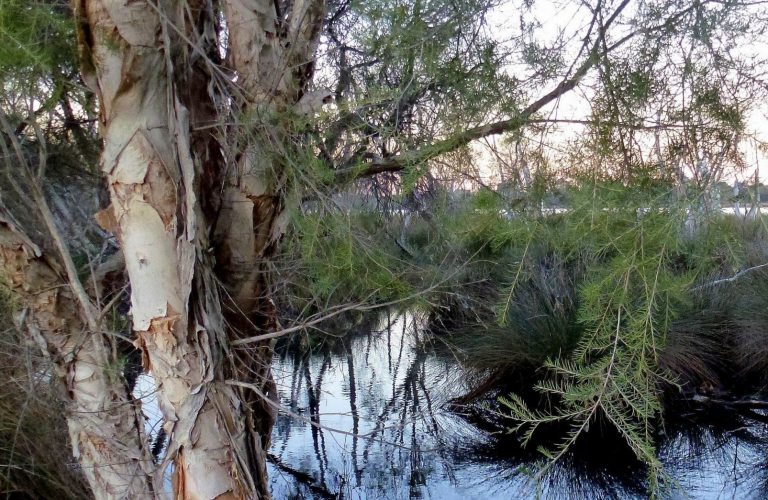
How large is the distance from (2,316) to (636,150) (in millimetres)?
2056

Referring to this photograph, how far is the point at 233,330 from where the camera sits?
186 cm

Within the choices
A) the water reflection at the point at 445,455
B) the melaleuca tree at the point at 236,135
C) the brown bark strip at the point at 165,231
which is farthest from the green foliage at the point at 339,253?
the water reflection at the point at 445,455

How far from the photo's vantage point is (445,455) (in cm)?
379

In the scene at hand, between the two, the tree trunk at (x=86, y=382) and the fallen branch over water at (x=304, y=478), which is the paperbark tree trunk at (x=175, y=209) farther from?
the fallen branch over water at (x=304, y=478)

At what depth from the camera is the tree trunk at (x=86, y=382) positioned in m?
1.92

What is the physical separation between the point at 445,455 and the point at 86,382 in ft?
7.44

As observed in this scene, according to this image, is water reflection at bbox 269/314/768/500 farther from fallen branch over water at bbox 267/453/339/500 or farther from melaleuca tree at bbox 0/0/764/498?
melaleuca tree at bbox 0/0/764/498

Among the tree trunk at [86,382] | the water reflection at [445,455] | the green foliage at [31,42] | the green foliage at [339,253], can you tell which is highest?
the green foliage at [31,42]

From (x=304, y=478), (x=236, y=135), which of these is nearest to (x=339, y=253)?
(x=236, y=135)

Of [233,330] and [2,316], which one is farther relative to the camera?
[2,316]

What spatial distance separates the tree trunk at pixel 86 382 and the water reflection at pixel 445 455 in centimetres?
99

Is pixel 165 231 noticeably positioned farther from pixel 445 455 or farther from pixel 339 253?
pixel 445 455

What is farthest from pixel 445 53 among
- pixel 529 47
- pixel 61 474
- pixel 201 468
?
pixel 61 474

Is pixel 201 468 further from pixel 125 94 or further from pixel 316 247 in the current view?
pixel 125 94
